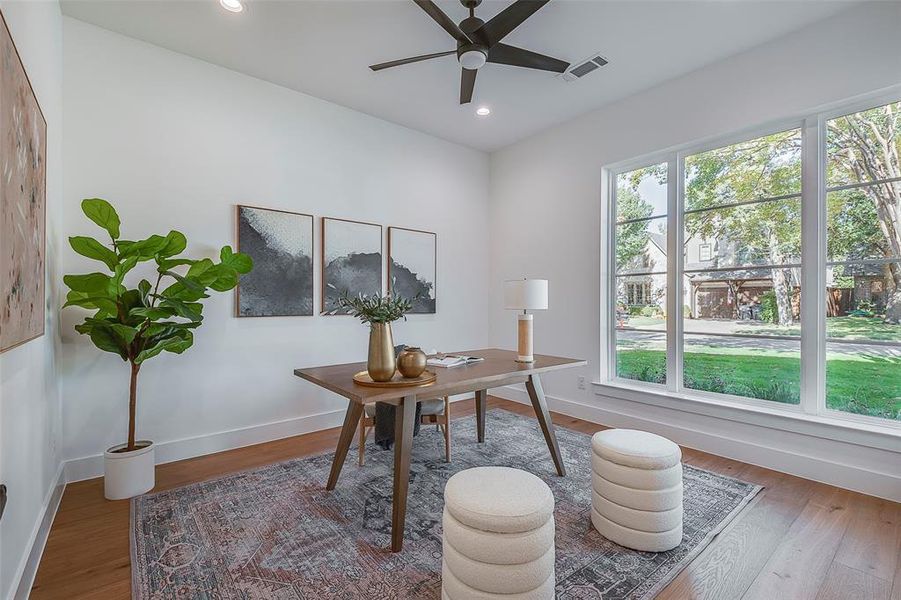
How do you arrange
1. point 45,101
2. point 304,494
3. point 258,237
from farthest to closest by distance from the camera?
point 258,237 → point 304,494 → point 45,101

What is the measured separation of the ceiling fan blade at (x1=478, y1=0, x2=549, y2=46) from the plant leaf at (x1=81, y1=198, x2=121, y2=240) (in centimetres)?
233

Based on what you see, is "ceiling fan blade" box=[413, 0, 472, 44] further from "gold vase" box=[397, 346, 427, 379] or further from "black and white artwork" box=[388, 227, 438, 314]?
"black and white artwork" box=[388, 227, 438, 314]

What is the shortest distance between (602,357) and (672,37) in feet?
8.58

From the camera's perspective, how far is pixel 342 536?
1.95 metres

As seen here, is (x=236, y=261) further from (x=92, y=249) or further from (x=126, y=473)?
(x=126, y=473)

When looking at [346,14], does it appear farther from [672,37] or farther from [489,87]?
[672,37]

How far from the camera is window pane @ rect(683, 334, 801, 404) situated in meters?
2.85

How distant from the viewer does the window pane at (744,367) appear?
285 cm

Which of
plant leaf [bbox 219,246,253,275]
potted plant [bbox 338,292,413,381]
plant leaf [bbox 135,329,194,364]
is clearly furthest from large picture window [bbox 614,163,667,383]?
plant leaf [bbox 135,329,194,364]

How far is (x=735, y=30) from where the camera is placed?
2.69 meters

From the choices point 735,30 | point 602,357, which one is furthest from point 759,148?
point 602,357

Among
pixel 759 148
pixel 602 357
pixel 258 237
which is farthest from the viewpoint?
pixel 602 357

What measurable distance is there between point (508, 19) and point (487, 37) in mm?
162

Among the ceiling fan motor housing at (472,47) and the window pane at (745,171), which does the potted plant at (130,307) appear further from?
the window pane at (745,171)
